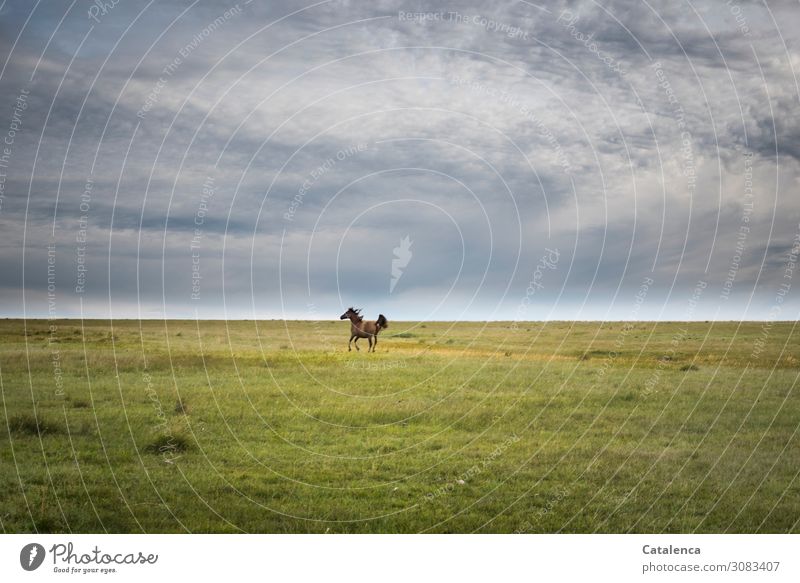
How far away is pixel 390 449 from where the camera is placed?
17562 mm

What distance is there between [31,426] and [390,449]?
1031 cm

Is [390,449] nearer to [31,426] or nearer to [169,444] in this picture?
[169,444]

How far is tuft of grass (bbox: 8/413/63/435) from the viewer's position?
18.4 metres

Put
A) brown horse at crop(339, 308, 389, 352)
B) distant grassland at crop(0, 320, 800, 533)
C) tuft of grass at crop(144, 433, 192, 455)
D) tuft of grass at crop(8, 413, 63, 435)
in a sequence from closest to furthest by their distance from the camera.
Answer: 1. distant grassland at crop(0, 320, 800, 533)
2. tuft of grass at crop(144, 433, 192, 455)
3. tuft of grass at crop(8, 413, 63, 435)
4. brown horse at crop(339, 308, 389, 352)

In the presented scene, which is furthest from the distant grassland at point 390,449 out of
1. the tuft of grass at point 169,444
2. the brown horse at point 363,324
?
the brown horse at point 363,324

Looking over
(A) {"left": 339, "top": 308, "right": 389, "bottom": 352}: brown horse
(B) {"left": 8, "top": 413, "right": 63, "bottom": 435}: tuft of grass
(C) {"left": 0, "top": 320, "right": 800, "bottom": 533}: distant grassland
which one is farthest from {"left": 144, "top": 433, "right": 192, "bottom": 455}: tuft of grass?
(A) {"left": 339, "top": 308, "right": 389, "bottom": 352}: brown horse

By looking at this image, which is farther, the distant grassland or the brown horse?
the brown horse

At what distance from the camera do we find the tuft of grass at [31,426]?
18.4 metres

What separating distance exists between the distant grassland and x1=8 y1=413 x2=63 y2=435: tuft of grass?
7 cm

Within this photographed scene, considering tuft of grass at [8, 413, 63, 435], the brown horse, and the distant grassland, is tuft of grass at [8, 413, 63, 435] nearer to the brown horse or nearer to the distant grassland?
the distant grassland

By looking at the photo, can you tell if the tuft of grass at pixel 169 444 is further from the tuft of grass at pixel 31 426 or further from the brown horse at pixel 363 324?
the brown horse at pixel 363 324

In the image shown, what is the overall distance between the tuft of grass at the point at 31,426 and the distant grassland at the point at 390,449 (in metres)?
0.07
